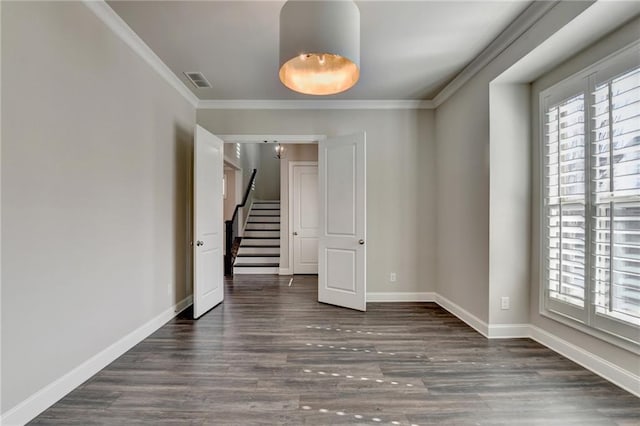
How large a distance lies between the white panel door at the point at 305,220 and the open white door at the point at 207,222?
7.80ft

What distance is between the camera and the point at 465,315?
352cm

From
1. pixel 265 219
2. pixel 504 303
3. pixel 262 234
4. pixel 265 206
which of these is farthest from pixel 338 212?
pixel 265 206

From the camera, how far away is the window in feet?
6.92

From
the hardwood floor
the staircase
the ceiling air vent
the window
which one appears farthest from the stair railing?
the window

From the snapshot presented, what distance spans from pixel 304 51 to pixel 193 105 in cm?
312

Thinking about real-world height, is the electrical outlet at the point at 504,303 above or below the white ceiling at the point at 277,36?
below

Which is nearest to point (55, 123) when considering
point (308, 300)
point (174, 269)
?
point (174, 269)

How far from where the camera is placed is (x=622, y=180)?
2.17 meters

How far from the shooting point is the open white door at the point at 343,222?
4008mm

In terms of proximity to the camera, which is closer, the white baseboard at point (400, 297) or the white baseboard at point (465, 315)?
the white baseboard at point (465, 315)

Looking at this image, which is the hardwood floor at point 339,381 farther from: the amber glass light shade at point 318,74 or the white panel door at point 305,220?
the white panel door at point 305,220

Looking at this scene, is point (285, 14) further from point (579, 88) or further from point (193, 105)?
point (193, 105)

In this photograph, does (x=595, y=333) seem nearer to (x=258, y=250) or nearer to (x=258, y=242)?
(x=258, y=250)

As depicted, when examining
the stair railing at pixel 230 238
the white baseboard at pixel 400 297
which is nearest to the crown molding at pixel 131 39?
the stair railing at pixel 230 238
